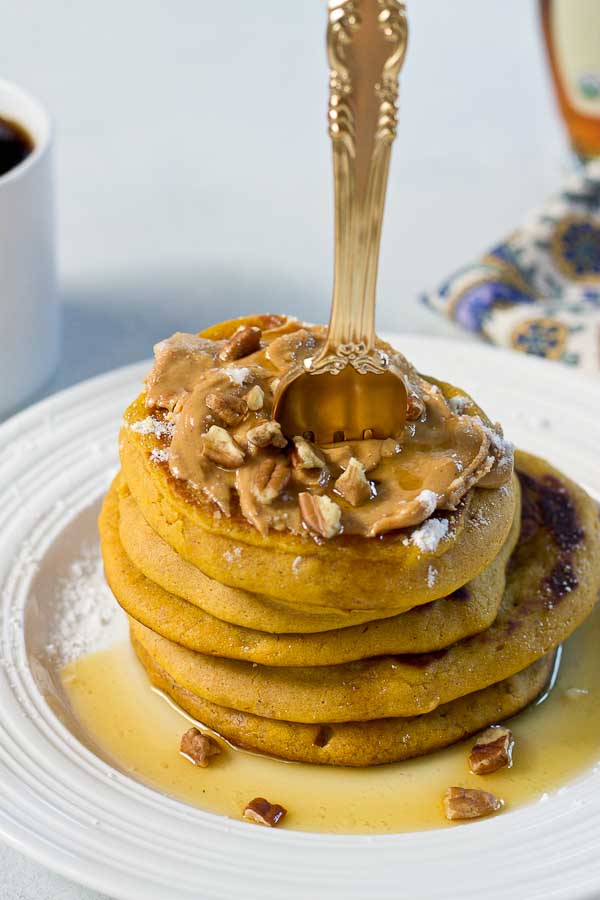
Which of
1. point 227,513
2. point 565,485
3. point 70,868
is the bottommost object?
point 70,868

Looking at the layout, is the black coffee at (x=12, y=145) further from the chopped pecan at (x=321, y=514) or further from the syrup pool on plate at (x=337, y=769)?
the chopped pecan at (x=321, y=514)

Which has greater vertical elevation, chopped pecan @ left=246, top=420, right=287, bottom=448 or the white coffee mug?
chopped pecan @ left=246, top=420, right=287, bottom=448

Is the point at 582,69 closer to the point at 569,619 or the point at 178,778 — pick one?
the point at 569,619

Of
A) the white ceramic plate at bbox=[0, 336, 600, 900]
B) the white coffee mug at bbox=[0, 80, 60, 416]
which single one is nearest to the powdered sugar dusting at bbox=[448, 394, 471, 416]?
the white ceramic plate at bbox=[0, 336, 600, 900]

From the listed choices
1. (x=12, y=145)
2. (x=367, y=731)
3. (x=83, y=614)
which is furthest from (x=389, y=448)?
(x=12, y=145)

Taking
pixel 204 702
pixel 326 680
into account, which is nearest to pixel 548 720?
pixel 326 680

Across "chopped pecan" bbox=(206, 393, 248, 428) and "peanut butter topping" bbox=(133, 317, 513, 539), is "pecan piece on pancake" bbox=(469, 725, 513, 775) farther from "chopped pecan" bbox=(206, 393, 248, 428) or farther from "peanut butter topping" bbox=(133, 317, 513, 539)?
"chopped pecan" bbox=(206, 393, 248, 428)

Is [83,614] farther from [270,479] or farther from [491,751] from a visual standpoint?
[491,751]
